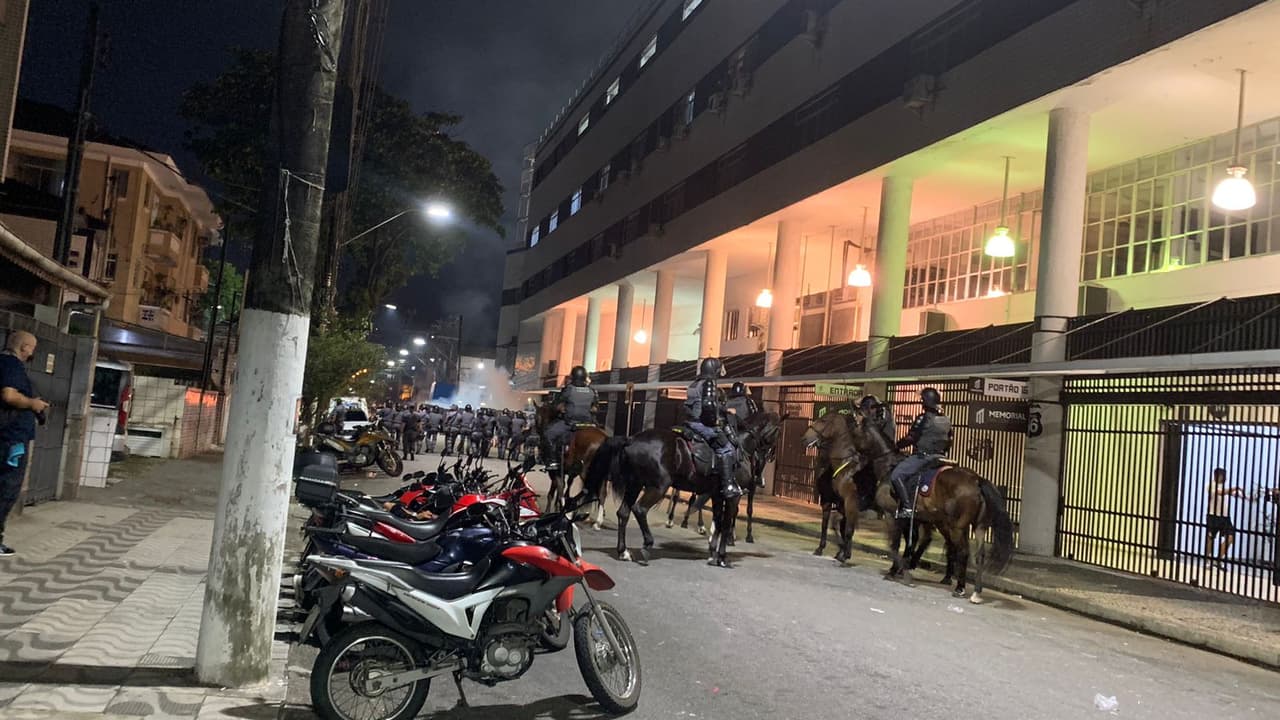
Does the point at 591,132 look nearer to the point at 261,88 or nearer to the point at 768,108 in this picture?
the point at 261,88

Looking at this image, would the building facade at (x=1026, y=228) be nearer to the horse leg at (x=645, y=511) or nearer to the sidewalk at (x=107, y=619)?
the horse leg at (x=645, y=511)

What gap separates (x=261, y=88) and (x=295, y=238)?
113 feet

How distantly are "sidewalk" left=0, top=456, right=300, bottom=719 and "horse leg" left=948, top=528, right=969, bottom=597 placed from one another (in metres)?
8.07

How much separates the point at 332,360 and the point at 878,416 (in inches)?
814

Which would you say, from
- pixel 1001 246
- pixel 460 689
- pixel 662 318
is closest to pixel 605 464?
pixel 460 689

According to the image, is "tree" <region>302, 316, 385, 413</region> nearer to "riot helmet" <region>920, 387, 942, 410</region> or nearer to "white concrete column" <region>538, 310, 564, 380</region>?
"white concrete column" <region>538, 310, 564, 380</region>

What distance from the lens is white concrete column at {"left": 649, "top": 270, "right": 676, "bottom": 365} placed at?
34719 mm

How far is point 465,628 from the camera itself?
17.6ft

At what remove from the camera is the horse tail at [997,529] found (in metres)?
11.8

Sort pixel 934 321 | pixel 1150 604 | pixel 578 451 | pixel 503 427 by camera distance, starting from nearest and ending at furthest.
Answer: pixel 1150 604 → pixel 578 451 → pixel 934 321 → pixel 503 427

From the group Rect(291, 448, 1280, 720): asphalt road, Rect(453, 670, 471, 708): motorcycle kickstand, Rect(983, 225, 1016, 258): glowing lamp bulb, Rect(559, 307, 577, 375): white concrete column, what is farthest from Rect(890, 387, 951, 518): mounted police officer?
Rect(559, 307, 577, 375): white concrete column

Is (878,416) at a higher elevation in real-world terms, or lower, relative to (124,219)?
lower

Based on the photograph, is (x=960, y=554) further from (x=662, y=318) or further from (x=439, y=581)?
(x=662, y=318)

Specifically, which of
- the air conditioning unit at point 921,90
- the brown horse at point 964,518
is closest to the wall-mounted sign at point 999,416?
the brown horse at point 964,518
